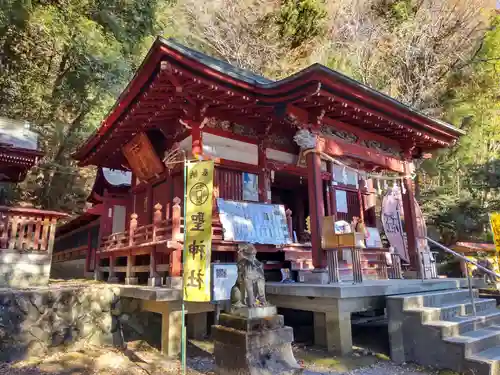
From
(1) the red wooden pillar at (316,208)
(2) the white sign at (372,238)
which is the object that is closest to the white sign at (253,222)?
(1) the red wooden pillar at (316,208)

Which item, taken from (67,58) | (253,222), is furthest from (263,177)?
(67,58)

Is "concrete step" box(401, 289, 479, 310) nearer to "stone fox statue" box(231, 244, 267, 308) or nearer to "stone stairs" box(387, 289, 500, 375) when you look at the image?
"stone stairs" box(387, 289, 500, 375)

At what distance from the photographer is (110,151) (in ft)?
37.2

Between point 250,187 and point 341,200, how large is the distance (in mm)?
2992

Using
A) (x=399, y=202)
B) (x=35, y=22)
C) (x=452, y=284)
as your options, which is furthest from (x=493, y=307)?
(x=35, y=22)

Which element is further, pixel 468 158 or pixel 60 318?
pixel 468 158

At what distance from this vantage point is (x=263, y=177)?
913cm

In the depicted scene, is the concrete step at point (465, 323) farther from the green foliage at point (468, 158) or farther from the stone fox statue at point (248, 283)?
the green foliage at point (468, 158)

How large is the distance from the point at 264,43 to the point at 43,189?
52.8 ft

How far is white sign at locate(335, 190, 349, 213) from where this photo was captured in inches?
399

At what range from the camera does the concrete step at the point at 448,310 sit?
5.75 metres

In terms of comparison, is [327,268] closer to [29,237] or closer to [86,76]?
[29,237]

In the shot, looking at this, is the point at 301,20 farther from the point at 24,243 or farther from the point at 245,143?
the point at 24,243

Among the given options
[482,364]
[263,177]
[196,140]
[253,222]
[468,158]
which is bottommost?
[482,364]
